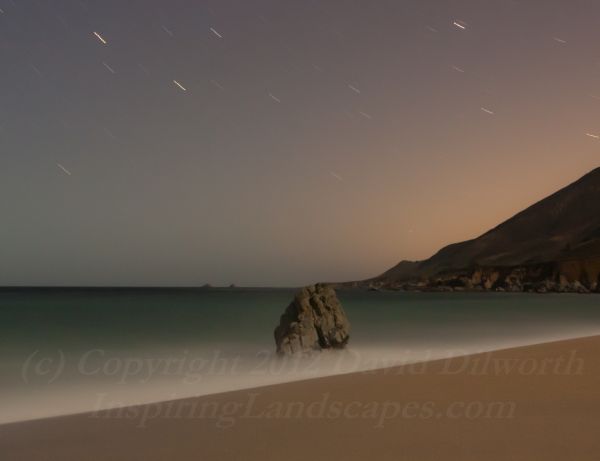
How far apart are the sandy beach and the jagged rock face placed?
4831 mm

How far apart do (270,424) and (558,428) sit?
2959 mm

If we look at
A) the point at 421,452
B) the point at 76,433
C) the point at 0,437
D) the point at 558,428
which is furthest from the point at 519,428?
the point at 0,437

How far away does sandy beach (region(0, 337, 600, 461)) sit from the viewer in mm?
5367

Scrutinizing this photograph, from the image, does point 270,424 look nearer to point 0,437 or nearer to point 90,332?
point 0,437

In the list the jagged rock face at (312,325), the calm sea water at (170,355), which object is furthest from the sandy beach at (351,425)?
the jagged rock face at (312,325)

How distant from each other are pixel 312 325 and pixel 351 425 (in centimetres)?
863

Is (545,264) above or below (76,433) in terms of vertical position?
above

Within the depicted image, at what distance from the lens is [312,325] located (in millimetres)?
15008

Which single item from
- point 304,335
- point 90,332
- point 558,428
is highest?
point 90,332

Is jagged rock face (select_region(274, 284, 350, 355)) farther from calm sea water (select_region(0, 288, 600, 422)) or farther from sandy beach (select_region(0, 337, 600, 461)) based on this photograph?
sandy beach (select_region(0, 337, 600, 461))

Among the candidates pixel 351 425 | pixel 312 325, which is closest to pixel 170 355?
pixel 312 325

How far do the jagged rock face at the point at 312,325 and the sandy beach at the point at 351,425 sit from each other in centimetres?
483

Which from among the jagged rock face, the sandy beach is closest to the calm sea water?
the jagged rock face

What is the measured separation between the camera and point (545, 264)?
123 m
